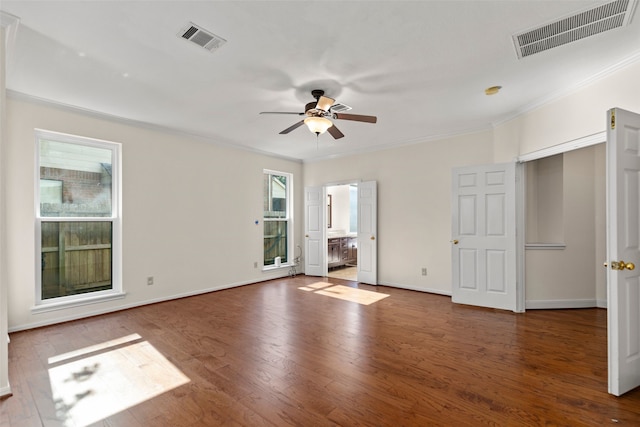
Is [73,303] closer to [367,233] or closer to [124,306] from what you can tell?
[124,306]

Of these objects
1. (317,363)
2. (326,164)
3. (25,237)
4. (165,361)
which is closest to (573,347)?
(317,363)

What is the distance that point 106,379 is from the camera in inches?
98.1

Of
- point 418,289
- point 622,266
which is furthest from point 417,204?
point 622,266

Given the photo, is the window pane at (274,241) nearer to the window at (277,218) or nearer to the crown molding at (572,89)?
the window at (277,218)

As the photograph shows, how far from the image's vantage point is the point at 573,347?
3059 millimetres

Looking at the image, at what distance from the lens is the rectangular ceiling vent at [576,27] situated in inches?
84.5

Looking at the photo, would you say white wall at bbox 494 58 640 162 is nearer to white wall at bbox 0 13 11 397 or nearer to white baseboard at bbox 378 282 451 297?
white baseboard at bbox 378 282 451 297

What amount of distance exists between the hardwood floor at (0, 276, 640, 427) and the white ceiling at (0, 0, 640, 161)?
277 cm

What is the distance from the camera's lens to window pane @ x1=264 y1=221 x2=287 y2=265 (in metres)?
6.70

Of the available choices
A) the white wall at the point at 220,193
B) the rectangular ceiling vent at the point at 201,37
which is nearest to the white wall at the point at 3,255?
the rectangular ceiling vent at the point at 201,37

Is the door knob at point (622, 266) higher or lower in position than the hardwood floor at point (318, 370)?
higher

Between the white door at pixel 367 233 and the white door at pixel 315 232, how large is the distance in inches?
39.9

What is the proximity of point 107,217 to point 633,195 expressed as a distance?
586cm

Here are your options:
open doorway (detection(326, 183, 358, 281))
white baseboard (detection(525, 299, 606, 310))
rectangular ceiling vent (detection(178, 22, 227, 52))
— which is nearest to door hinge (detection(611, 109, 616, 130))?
white baseboard (detection(525, 299, 606, 310))
